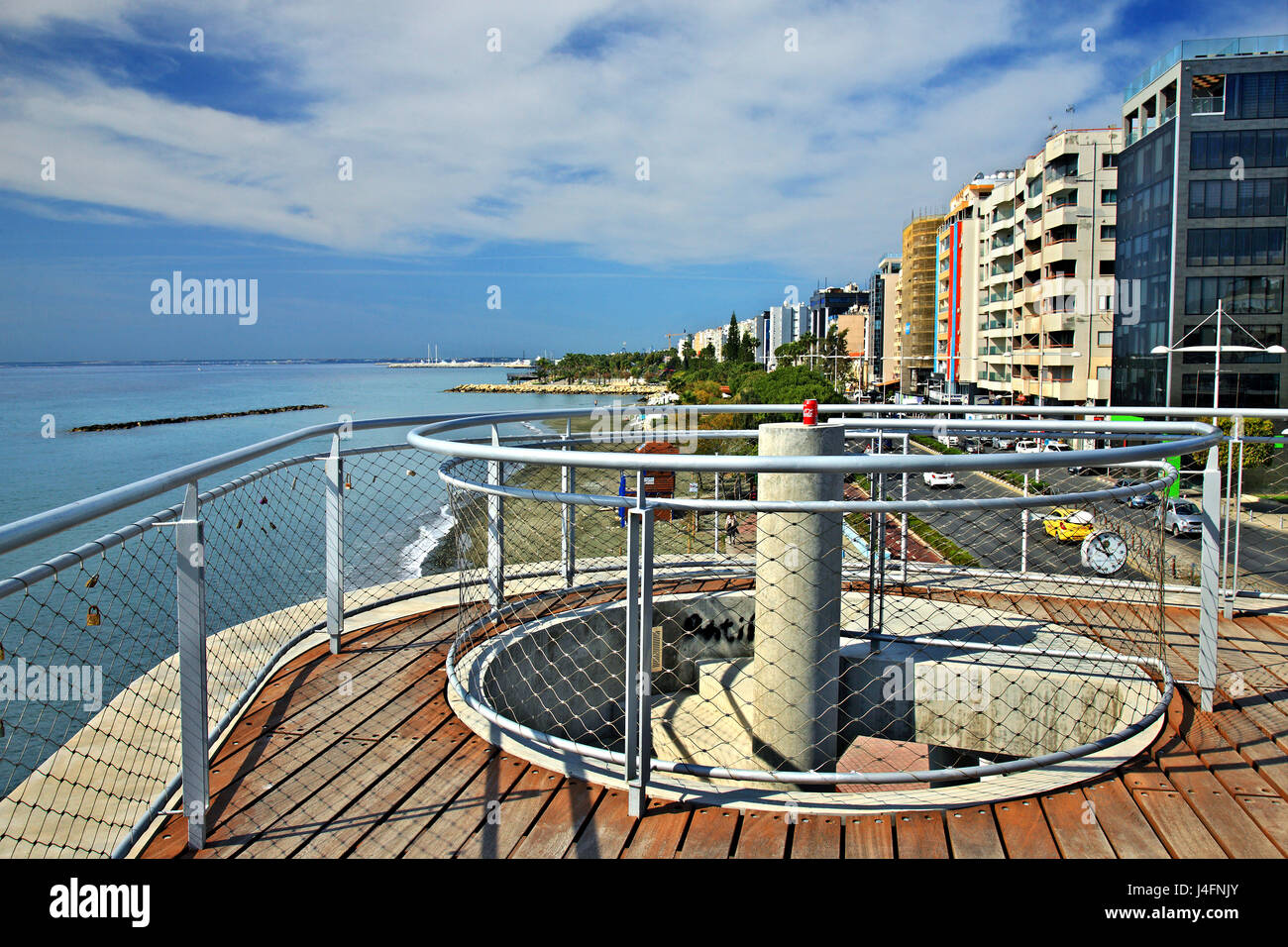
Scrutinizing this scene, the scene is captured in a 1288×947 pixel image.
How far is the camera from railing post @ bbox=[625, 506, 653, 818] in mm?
2979

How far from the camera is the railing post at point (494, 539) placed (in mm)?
4914

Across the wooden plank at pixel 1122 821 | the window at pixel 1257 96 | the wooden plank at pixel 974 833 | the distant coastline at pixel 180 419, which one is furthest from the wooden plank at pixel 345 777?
the distant coastline at pixel 180 419

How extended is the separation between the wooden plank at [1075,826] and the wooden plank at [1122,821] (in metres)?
0.02

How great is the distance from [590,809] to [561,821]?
136mm

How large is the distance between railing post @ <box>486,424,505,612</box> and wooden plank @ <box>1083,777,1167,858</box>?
3.15 metres

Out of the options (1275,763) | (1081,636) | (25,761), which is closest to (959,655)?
(1081,636)

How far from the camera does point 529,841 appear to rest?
9.48 ft

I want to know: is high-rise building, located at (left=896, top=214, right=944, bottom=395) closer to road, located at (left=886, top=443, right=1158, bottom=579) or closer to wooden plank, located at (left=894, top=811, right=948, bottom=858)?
road, located at (left=886, top=443, right=1158, bottom=579)

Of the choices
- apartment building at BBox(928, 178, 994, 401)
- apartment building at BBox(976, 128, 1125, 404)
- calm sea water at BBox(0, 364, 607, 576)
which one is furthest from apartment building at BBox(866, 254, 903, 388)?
calm sea water at BBox(0, 364, 607, 576)

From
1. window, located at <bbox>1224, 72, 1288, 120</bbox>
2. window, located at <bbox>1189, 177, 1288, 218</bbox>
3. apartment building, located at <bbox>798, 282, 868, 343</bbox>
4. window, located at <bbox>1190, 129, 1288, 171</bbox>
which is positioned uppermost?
apartment building, located at <bbox>798, 282, 868, 343</bbox>

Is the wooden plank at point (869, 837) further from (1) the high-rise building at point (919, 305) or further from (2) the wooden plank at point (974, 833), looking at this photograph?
(1) the high-rise building at point (919, 305)

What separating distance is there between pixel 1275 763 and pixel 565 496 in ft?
10.4

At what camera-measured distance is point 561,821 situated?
3.02 metres
